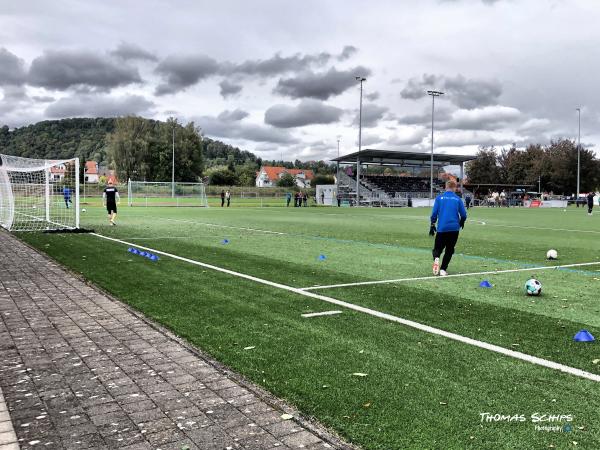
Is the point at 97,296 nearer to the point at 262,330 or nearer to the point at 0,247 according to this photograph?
the point at 262,330

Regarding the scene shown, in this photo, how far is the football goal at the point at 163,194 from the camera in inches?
2068

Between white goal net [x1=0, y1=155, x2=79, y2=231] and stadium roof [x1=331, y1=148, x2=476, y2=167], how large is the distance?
A: 46.1 m

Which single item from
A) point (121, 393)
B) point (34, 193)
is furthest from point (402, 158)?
point (121, 393)

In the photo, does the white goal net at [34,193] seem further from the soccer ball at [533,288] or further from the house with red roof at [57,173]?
the soccer ball at [533,288]

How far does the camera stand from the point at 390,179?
3115 inches

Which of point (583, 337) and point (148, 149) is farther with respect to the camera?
point (148, 149)

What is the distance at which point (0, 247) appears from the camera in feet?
45.6

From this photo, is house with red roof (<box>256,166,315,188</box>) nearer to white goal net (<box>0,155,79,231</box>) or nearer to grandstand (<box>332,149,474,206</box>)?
grandstand (<box>332,149,474,206</box>)

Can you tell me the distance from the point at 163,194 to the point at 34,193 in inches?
1222

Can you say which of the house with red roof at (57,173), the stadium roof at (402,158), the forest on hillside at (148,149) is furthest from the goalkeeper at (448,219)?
the forest on hillside at (148,149)

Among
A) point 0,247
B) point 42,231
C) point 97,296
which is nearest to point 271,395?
point 97,296

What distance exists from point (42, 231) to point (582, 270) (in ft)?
53.8

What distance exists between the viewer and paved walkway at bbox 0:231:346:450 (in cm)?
341

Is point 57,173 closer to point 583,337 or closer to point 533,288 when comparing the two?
point 533,288
